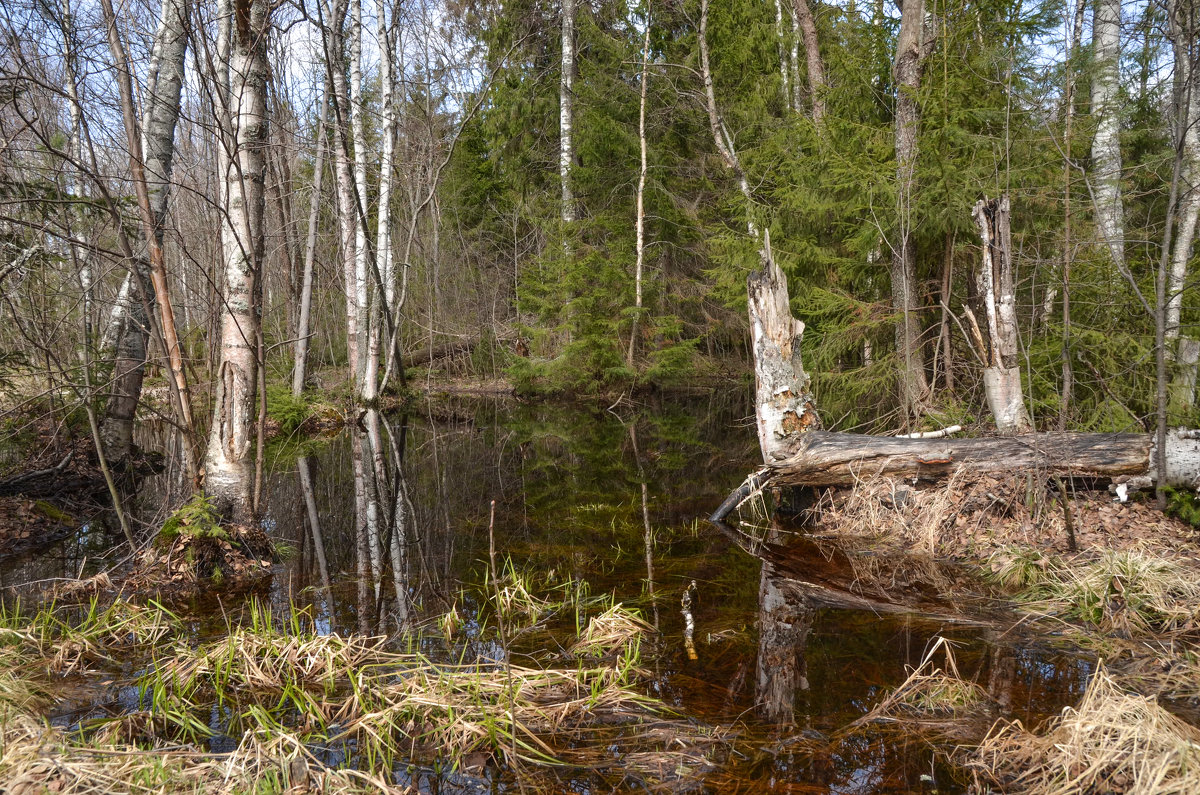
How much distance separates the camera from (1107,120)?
8273 millimetres

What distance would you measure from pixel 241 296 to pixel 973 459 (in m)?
6.28

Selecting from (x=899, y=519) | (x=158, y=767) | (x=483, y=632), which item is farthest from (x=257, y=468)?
(x=899, y=519)

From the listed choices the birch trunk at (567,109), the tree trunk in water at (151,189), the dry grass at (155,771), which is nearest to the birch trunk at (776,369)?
the dry grass at (155,771)

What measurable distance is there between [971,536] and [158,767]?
577 centimetres

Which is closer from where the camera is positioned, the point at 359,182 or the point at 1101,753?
the point at 1101,753

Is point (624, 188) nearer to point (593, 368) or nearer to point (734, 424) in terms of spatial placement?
point (593, 368)

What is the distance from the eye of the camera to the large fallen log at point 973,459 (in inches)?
215

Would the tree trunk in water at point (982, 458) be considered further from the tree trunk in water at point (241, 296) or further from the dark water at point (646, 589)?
the tree trunk in water at point (241, 296)

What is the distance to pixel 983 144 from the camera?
7926 mm

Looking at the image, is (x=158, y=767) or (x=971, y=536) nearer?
(x=158, y=767)

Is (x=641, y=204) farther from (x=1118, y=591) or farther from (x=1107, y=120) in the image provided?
(x=1118, y=591)

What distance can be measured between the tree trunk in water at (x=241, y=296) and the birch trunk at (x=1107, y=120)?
26.0ft

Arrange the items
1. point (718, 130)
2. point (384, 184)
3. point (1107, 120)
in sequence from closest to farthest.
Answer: point (1107, 120), point (384, 184), point (718, 130)


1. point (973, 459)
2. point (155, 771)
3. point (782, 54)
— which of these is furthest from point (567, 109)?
point (155, 771)
